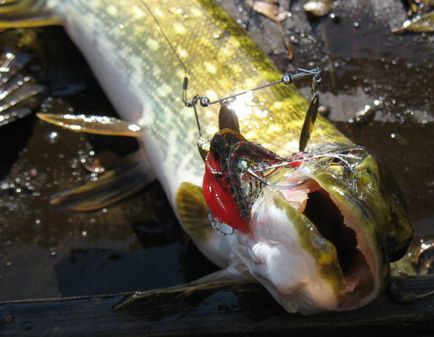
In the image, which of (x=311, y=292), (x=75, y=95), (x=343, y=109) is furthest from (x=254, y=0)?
(x=311, y=292)

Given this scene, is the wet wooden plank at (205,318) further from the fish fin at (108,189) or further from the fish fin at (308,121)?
the fish fin at (108,189)

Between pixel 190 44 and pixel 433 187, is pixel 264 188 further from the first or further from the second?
pixel 433 187

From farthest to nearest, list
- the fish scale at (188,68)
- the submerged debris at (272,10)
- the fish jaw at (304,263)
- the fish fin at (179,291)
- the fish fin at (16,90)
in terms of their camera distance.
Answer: the submerged debris at (272,10)
the fish fin at (16,90)
the fish scale at (188,68)
the fish fin at (179,291)
the fish jaw at (304,263)

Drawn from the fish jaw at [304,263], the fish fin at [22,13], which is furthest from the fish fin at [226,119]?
the fish fin at [22,13]

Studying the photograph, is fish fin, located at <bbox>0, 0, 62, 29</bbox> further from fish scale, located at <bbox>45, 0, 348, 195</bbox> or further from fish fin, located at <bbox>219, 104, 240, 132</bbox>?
fish fin, located at <bbox>219, 104, 240, 132</bbox>

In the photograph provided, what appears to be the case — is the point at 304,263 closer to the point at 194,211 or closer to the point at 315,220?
the point at 315,220
